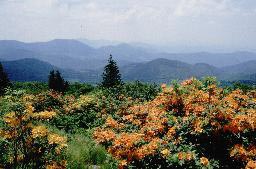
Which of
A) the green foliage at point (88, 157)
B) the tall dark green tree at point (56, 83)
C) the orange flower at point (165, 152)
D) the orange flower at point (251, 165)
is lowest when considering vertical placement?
the tall dark green tree at point (56, 83)

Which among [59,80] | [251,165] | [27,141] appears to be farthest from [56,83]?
[251,165]

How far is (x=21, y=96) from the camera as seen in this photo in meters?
7.85

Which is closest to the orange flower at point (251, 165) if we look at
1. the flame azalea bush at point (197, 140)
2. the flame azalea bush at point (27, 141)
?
the flame azalea bush at point (197, 140)

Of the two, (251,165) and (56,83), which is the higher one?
(251,165)

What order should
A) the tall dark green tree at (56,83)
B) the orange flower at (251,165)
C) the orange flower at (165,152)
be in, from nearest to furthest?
1. the orange flower at (251,165)
2. the orange flower at (165,152)
3. the tall dark green tree at (56,83)

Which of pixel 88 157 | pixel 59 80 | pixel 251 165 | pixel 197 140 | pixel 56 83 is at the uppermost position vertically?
pixel 197 140

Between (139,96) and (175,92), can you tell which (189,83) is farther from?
(139,96)

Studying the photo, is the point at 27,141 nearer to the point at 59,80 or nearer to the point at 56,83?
the point at 56,83

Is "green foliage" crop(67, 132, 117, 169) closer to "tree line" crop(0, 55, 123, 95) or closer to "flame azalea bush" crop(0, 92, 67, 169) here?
"flame azalea bush" crop(0, 92, 67, 169)

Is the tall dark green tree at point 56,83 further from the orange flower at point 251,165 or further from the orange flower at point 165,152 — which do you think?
the orange flower at point 251,165

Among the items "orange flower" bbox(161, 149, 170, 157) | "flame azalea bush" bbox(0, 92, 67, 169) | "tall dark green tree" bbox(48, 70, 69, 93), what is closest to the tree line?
"tall dark green tree" bbox(48, 70, 69, 93)

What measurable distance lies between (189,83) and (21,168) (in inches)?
235

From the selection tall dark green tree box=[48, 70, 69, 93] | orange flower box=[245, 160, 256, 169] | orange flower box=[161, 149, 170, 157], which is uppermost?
orange flower box=[161, 149, 170, 157]

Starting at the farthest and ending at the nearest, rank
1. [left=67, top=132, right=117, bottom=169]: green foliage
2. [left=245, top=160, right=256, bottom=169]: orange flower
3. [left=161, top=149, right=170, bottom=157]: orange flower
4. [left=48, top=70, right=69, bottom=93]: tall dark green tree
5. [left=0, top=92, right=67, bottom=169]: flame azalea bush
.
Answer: [left=48, top=70, right=69, bottom=93]: tall dark green tree < [left=67, top=132, right=117, bottom=169]: green foliage < [left=0, top=92, right=67, bottom=169]: flame azalea bush < [left=161, top=149, right=170, bottom=157]: orange flower < [left=245, top=160, right=256, bottom=169]: orange flower
